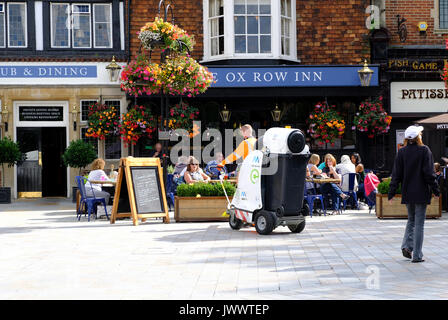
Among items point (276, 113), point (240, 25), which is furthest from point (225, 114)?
point (240, 25)

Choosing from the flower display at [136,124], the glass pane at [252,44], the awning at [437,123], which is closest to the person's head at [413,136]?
the awning at [437,123]

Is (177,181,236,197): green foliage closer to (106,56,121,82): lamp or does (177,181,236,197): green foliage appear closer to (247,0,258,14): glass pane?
(106,56,121,82): lamp

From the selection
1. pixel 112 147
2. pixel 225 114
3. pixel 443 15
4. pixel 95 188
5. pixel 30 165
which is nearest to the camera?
pixel 95 188

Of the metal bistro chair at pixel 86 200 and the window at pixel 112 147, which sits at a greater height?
the window at pixel 112 147

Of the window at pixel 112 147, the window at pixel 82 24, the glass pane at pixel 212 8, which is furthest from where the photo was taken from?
the window at pixel 82 24

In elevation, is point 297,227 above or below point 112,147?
below

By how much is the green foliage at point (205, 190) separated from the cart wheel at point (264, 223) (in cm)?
204

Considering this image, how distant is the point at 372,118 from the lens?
868 inches

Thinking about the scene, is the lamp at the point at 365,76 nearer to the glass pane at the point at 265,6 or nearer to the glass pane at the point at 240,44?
the glass pane at the point at 265,6

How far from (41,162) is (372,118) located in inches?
394

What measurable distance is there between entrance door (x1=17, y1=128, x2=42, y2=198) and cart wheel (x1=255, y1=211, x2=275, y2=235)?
12.4m

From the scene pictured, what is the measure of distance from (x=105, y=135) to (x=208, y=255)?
12615mm

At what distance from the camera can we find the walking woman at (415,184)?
915cm

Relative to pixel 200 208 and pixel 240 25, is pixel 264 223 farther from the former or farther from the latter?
pixel 240 25
